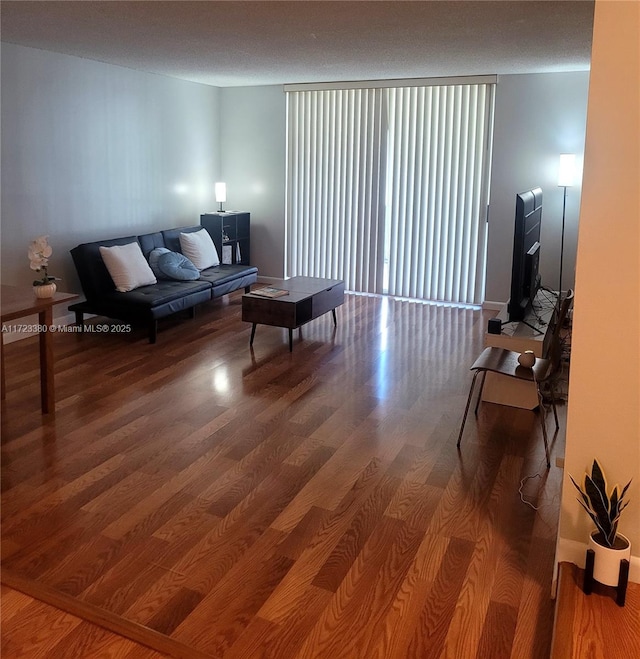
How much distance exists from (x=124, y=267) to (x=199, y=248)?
1.24 metres

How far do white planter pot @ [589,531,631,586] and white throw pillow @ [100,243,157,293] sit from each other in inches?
184

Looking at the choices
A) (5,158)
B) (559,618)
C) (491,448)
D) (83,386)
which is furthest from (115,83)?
(559,618)

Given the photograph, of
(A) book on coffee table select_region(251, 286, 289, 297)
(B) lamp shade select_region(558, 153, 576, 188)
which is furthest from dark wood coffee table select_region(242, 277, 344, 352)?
(B) lamp shade select_region(558, 153, 576, 188)

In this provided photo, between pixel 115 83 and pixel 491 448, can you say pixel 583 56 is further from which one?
pixel 115 83

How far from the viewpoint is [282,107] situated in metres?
7.71

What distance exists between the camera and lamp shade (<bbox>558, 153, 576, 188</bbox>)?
6230 mm

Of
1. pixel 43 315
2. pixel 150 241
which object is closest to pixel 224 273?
pixel 150 241

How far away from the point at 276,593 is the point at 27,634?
2.77 feet

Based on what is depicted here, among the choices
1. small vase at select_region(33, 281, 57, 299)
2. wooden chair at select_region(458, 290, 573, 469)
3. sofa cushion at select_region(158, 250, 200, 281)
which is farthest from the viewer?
sofa cushion at select_region(158, 250, 200, 281)

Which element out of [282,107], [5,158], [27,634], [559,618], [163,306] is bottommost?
[27,634]

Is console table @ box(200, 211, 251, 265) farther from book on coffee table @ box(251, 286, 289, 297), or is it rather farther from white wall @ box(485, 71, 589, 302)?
white wall @ box(485, 71, 589, 302)

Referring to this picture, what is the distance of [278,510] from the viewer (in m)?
3.03

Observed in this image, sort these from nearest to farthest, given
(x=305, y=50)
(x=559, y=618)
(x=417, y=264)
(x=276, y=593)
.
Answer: (x=559, y=618)
(x=276, y=593)
(x=305, y=50)
(x=417, y=264)

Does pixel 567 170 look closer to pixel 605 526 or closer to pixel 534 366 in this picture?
pixel 534 366
